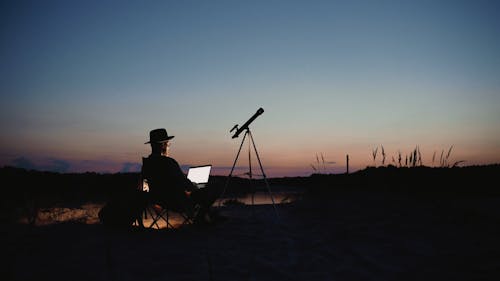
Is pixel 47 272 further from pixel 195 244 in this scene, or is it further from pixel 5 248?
pixel 195 244

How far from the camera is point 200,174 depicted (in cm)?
585

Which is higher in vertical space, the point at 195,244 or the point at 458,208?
the point at 458,208

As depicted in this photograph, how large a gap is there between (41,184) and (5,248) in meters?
11.7

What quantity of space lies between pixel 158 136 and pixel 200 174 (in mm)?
1004

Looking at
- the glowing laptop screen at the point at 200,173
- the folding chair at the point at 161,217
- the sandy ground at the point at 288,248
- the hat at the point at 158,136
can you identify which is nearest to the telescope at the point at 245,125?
the glowing laptop screen at the point at 200,173

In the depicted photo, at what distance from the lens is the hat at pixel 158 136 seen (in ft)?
17.5

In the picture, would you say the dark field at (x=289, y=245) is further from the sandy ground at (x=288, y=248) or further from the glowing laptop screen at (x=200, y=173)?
the glowing laptop screen at (x=200, y=173)

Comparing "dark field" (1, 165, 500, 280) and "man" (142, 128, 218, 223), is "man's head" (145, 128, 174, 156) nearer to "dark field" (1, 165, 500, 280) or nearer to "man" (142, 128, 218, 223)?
"man" (142, 128, 218, 223)

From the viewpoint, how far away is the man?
495 cm

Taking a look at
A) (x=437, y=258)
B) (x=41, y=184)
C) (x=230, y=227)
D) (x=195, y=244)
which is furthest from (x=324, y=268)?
(x=41, y=184)

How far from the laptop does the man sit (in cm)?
29

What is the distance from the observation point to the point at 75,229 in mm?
5203

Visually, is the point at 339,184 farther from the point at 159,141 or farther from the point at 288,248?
→ the point at 288,248

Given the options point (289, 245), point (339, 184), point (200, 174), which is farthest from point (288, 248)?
point (339, 184)
